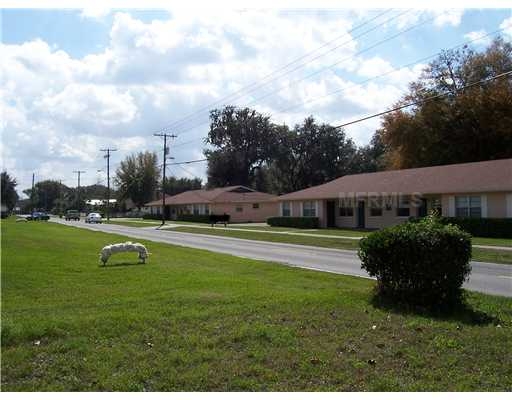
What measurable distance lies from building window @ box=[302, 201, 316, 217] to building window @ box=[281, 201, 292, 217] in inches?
101

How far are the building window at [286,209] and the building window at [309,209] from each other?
2.58 m

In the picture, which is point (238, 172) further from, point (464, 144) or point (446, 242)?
point (446, 242)

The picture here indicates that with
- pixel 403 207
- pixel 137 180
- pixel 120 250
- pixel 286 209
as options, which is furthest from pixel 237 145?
pixel 120 250

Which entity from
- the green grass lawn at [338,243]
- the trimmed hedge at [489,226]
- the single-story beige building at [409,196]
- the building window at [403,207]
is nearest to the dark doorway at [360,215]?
the single-story beige building at [409,196]

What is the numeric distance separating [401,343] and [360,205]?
33.8 m

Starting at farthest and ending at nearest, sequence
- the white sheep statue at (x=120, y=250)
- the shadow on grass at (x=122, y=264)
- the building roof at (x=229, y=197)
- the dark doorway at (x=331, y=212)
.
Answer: the building roof at (x=229, y=197), the dark doorway at (x=331, y=212), the white sheep statue at (x=120, y=250), the shadow on grass at (x=122, y=264)

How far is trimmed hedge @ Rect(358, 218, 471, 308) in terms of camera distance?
27.0 ft

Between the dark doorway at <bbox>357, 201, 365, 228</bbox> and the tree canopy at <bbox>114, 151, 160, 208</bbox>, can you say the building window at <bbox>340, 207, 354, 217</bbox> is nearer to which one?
the dark doorway at <bbox>357, 201, 365, 228</bbox>

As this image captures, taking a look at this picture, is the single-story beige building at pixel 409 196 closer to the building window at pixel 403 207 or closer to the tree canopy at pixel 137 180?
the building window at pixel 403 207

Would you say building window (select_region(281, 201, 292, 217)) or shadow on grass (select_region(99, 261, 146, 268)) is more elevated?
building window (select_region(281, 201, 292, 217))

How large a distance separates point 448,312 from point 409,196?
28.0m

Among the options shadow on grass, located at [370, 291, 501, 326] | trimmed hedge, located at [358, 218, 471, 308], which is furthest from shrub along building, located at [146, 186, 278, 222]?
shadow on grass, located at [370, 291, 501, 326]

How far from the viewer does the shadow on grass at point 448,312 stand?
773 centimetres

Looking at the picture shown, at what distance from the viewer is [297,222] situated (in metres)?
43.6
